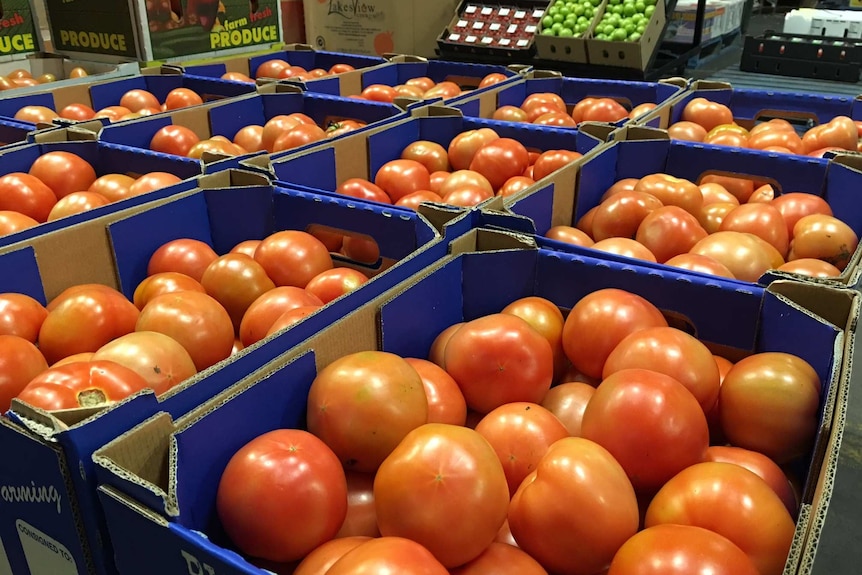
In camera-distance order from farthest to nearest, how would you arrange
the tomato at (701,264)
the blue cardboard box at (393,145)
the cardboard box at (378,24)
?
the cardboard box at (378,24)
the blue cardboard box at (393,145)
the tomato at (701,264)

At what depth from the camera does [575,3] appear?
15.0 feet

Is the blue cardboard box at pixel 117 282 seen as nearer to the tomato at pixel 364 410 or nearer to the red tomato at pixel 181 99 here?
the tomato at pixel 364 410

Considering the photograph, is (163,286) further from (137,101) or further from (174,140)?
(137,101)

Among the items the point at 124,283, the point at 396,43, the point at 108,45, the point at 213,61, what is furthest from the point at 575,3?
the point at 124,283

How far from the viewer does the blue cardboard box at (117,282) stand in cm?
83

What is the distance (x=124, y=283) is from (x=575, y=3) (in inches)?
150

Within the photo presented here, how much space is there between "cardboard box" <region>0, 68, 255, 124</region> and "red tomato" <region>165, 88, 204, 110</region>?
0.16 metres

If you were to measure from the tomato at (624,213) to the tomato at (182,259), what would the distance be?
0.98 meters

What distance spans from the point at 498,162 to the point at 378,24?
3.54 metres

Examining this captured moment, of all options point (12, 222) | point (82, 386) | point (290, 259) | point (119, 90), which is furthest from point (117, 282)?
point (119, 90)

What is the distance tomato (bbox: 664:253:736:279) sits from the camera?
4.78 ft

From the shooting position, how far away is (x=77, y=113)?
278 centimetres

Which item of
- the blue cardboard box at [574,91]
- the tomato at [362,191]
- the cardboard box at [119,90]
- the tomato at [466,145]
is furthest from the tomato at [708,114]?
the cardboard box at [119,90]

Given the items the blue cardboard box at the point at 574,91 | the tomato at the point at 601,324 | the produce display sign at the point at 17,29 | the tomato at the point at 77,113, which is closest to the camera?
the tomato at the point at 601,324
